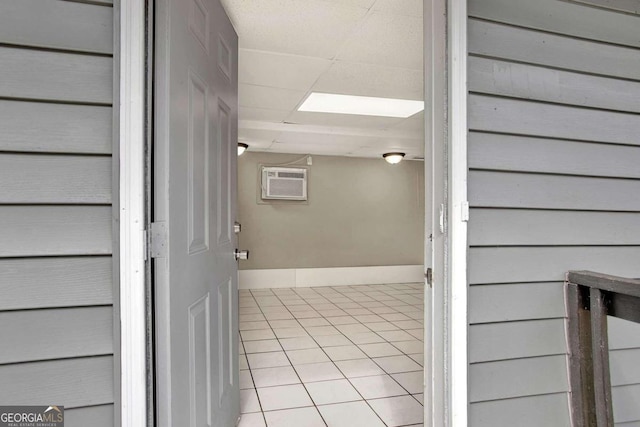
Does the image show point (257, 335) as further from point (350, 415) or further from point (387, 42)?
point (387, 42)

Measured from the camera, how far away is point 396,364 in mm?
2867

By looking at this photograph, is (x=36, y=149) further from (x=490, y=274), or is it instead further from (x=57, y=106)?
(x=490, y=274)

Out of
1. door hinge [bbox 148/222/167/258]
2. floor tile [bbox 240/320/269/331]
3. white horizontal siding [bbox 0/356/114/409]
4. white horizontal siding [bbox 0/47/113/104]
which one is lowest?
floor tile [bbox 240/320/269/331]

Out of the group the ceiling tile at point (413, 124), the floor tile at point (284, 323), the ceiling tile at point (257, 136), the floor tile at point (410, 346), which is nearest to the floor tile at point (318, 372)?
the floor tile at point (410, 346)

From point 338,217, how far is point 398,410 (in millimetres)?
4231

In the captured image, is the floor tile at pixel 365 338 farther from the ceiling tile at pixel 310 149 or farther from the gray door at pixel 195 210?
the ceiling tile at pixel 310 149

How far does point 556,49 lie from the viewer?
145 cm

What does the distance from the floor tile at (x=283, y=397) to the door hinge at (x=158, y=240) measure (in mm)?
Answer: 1543

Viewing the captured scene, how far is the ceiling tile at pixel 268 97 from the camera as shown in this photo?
308cm

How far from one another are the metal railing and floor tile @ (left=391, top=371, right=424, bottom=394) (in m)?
1.16

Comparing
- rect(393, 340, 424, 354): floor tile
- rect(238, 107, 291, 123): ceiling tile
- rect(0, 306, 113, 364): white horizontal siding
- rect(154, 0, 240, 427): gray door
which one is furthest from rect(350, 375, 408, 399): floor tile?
rect(238, 107, 291, 123): ceiling tile

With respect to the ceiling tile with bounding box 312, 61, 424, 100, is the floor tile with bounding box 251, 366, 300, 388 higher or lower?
lower

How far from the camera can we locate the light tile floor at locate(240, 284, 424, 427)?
216 centimetres

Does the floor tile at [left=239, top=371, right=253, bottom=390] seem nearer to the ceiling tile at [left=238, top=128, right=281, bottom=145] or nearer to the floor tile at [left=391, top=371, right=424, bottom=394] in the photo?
the floor tile at [left=391, top=371, right=424, bottom=394]
